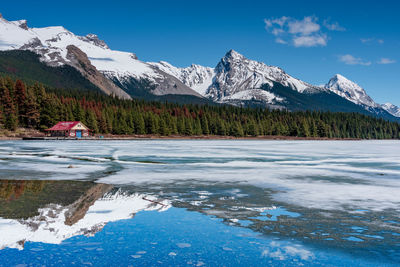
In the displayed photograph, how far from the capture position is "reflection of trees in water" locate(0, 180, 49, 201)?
14.5 metres

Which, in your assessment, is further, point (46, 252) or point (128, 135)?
point (128, 135)

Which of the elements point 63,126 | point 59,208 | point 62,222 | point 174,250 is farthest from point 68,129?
point 174,250

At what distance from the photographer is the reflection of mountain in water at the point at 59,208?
31.0ft

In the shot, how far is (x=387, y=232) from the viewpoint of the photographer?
972 cm

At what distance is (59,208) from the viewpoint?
39.6 feet

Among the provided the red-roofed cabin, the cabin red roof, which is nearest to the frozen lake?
the red-roofed cabin

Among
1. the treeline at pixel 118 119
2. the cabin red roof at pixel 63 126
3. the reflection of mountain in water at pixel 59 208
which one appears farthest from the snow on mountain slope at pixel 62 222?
the cabin red roof at pixel 63 126

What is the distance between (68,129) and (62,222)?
11827 cm

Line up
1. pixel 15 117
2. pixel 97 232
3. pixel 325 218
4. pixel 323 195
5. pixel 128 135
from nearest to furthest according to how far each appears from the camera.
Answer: pixel 97 232, pixel 325 218, pixel 323 195, pixel 15 117, pixel 128 135

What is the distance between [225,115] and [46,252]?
192540 millimetres

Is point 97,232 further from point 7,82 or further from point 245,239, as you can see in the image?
point 7,82

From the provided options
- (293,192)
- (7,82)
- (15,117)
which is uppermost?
(7,82)

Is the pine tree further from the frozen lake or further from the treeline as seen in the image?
the frozen lake

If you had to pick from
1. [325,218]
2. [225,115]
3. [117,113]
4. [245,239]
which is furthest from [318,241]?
[225,115]
